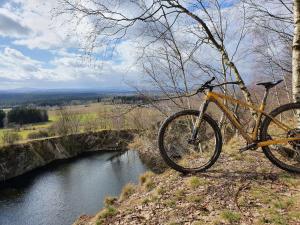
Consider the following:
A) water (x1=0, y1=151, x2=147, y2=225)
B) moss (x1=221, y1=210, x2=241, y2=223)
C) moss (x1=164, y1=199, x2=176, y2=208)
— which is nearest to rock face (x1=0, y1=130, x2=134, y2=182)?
water (x1=0, y1=151, x2=147, y2=225)

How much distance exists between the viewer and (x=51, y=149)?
219 feet

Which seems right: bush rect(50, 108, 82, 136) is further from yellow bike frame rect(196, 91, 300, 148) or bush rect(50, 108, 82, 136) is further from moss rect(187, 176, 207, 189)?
yellow bike frame rect(196, 91, 300, 148)

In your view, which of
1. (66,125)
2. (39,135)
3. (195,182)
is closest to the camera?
(195,182)

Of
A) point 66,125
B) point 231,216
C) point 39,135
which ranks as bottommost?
point 39,135

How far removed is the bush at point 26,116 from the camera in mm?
99250

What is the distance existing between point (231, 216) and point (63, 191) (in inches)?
1383

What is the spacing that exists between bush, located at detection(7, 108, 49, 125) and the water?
5031 centimetres

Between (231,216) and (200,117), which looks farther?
(200,117)

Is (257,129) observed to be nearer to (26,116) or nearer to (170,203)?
(170,203)

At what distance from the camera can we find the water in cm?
2865

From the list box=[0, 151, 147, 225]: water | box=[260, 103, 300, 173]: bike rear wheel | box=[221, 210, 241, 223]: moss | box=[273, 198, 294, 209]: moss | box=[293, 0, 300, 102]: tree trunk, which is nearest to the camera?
box=[221, 210, 241, 223]: moss

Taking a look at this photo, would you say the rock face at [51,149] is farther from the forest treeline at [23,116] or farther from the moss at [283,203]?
the moss at [283,203]

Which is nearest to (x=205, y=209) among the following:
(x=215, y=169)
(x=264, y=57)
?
(x=215, y=169)

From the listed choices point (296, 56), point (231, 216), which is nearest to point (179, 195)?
point (231, 216)
